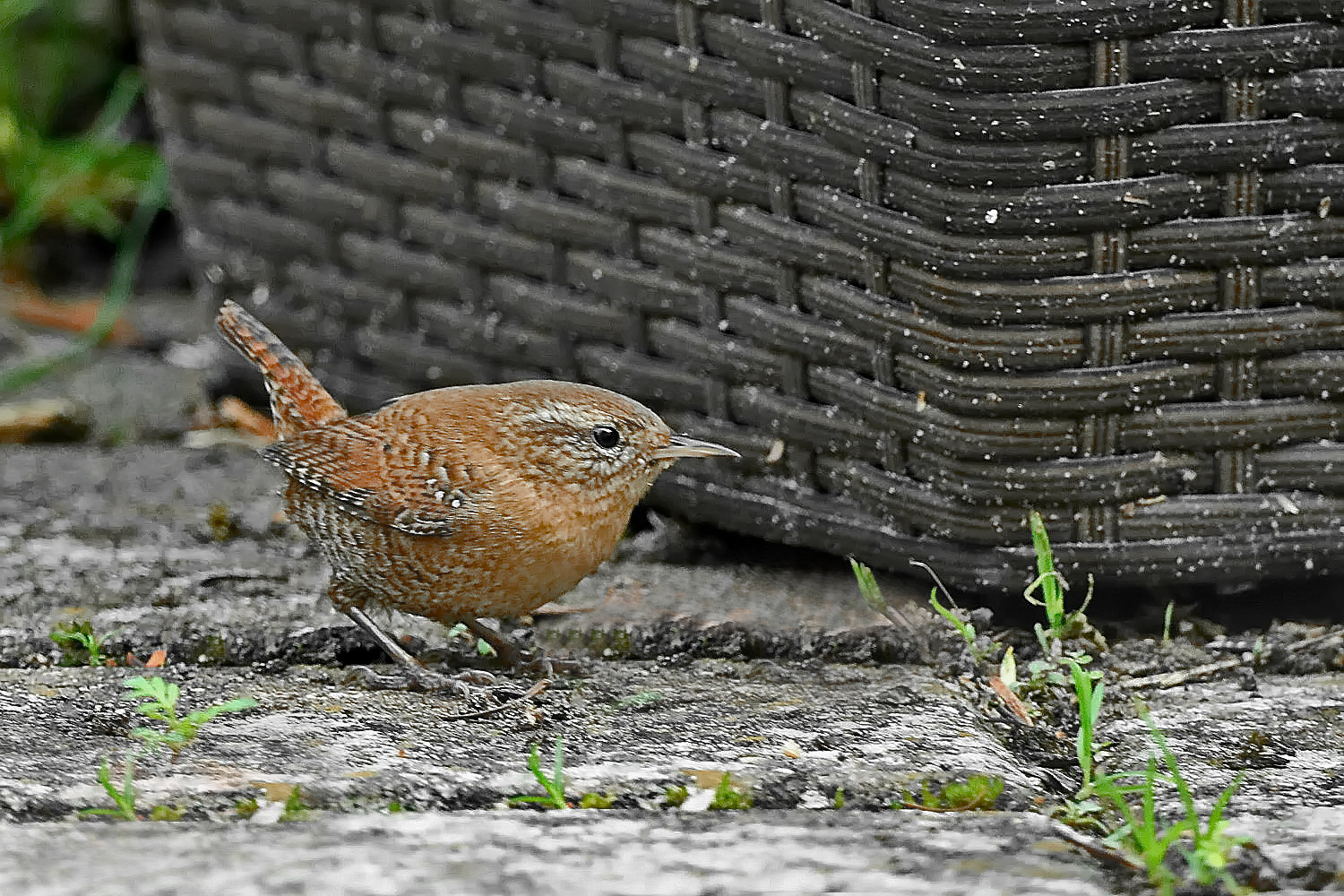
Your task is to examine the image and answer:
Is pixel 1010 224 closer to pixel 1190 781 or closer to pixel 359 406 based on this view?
pixel 1190 781

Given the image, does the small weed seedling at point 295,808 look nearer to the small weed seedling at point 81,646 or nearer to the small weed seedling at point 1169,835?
the small weed seedling at point 81,646

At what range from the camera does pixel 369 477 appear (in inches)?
114

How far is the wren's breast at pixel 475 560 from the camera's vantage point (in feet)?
9.19

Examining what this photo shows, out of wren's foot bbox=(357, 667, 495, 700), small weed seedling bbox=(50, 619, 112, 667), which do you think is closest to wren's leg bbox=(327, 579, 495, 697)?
wren's foot bbox=(357, 667, 495, 700)

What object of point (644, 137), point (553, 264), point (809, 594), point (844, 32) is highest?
point (844, 32)

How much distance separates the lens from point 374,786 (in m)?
2.27

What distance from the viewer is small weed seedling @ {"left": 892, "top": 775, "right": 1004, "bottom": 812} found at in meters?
2.23

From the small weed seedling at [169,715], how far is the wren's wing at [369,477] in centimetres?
42

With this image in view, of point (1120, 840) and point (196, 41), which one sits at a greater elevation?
point (196, 41)

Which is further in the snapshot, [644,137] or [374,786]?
[644,137]

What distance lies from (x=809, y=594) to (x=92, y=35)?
3702 millimetres

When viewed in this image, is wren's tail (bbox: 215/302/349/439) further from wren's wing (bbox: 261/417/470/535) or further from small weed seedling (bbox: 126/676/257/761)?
small weed seedling (bbox: 126/676/257/761)

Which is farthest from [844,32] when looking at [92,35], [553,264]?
[92,35]

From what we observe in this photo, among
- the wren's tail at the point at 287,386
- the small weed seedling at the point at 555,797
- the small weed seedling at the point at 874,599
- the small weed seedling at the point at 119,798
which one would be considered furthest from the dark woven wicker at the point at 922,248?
the small weed seedling at the point at 119,798
